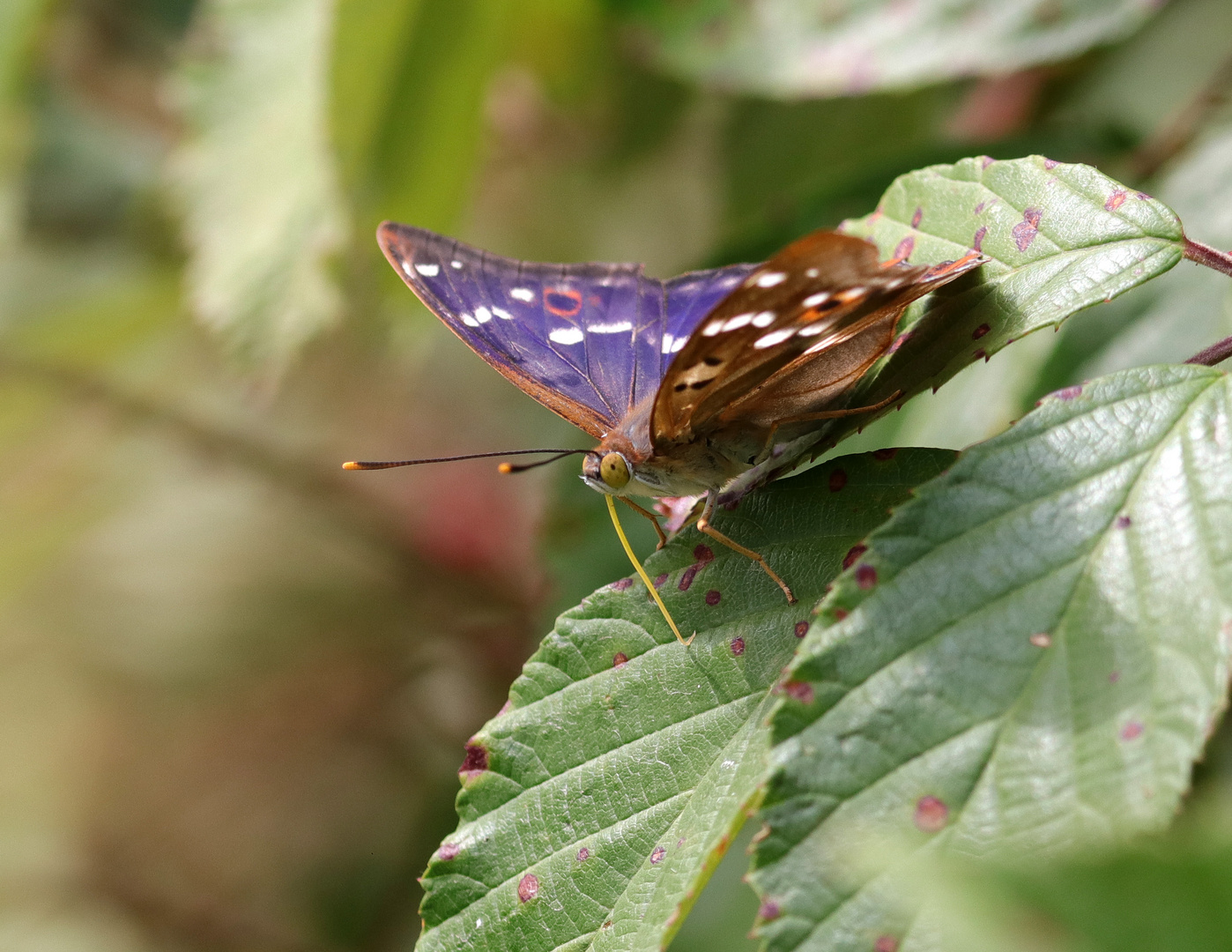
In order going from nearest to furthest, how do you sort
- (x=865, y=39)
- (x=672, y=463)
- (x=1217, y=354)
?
(x=1217, y=354), (x=672, y=463), (x=865, y=39)

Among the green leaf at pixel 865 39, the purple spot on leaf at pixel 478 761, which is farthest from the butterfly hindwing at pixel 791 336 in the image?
the green leaf at pixel 865 39

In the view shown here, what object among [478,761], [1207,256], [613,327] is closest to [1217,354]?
[1207,256]

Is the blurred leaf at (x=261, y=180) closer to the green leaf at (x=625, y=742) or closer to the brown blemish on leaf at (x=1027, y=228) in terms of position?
the green leaf at (x=625, y=742)

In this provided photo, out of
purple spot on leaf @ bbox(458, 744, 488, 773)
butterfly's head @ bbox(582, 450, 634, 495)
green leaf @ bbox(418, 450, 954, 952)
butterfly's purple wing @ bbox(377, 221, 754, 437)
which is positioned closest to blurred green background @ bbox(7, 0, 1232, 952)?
butterfly's purple wing @ bbox(377, 221, 754, 437)

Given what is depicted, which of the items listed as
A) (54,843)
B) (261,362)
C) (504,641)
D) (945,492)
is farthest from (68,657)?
(945,492)

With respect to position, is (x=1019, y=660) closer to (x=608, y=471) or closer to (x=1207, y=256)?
(x=1207, y=256)

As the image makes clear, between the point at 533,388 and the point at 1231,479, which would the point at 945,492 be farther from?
the point at 533,388

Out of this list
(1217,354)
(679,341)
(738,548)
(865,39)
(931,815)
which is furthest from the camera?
(865,39)

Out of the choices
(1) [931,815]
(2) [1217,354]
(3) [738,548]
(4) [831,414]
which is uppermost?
(4) [831,414]

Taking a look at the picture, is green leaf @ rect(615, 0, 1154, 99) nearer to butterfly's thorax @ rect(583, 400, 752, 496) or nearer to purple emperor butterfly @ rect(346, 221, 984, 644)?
purple emperor butterfly @ rect(346, 221, 984, 644)
